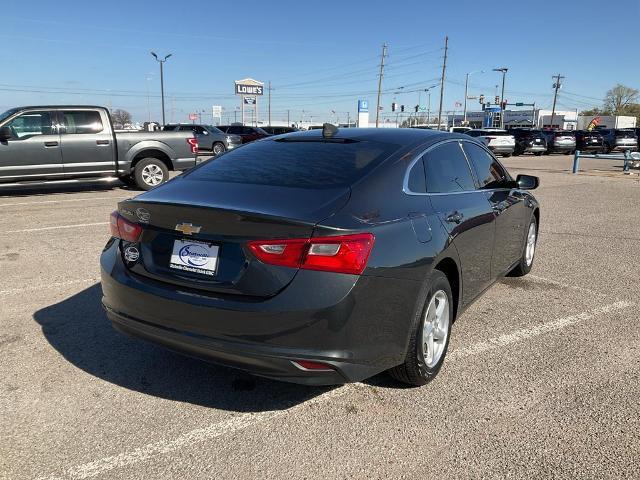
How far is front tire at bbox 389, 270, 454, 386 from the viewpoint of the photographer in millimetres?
3037

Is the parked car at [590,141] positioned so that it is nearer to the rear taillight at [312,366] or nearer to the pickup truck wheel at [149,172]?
the pickup truck wheel at [149,172]

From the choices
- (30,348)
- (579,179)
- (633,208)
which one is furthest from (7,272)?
(579,179)

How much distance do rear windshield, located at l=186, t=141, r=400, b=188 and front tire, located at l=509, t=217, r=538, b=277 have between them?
2666 mm

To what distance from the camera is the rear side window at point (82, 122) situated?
11.1 m

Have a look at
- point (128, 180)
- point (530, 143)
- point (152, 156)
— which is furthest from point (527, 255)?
point (530, 143)

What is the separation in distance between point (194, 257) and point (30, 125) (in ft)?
32.8

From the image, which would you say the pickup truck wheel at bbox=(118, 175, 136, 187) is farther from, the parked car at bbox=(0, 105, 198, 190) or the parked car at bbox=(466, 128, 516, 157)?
the parked car at bbox=(466, 128, 516, 157)

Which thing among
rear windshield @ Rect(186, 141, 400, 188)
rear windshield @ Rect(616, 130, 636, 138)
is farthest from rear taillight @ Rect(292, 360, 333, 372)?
rear windshield @ Rect(616, 130, 636, 138)

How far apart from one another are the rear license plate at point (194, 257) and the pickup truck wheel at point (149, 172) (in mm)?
9837

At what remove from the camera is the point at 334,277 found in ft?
8.29

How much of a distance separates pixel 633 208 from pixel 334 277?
1068 cm

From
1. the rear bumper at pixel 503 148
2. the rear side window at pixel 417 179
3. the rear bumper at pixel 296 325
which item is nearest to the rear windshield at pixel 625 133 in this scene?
the rear bumper at pixel 503 148

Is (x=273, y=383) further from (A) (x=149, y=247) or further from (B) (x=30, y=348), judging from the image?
(B) (x=30, y=348)

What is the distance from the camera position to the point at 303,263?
2523mm
